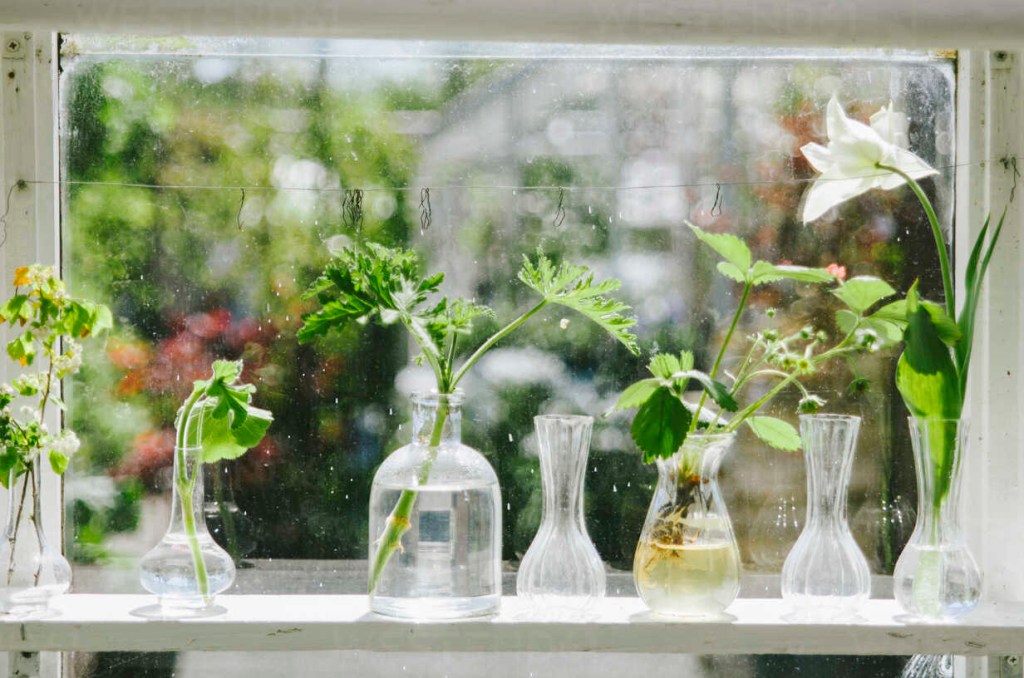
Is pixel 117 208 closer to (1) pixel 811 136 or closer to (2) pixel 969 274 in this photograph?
(1) pixel 811 136

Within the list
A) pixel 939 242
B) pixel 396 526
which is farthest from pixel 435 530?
pixel 939 242

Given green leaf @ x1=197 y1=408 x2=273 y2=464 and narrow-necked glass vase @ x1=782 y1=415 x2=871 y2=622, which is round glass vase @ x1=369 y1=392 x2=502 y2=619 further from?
narrow-necked glass vase @ x1=782 y1=415 x2=871 y2=622

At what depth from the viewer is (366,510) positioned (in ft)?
4.39

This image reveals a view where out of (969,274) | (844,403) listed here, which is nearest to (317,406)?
(844,403)

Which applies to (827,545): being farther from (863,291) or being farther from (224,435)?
(224,435)

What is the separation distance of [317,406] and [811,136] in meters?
0.73

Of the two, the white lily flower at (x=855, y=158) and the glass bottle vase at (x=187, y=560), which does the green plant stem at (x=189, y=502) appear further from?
the white lily flower at (x=855, y=158)

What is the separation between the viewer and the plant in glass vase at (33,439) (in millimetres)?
1146

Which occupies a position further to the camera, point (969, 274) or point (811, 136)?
point (811, 136)

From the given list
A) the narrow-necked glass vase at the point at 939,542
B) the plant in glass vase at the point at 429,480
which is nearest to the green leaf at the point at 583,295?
the plant in glass vase at the point at 429,480

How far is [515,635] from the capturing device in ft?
3.57

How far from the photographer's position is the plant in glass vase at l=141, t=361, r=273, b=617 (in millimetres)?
1142

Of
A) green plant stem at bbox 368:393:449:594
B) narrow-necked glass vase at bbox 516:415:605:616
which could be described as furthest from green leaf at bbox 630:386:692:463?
green plant stem at bbox 368:393:449:594

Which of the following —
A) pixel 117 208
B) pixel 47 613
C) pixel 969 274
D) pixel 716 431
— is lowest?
pixel 47 613
